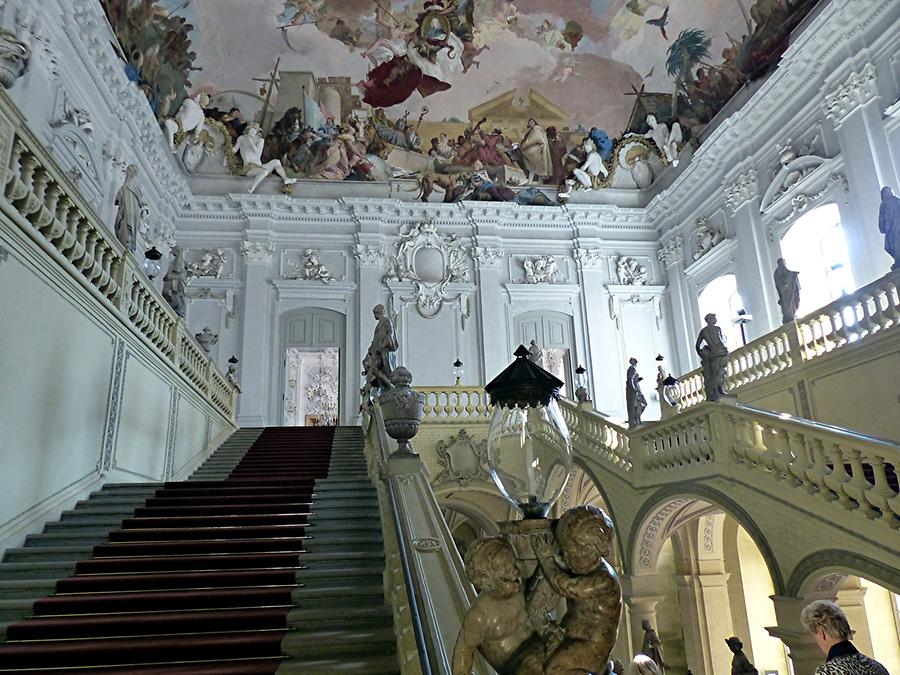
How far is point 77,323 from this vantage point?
6605 mm

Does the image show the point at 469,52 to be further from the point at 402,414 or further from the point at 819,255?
the point at 402,414

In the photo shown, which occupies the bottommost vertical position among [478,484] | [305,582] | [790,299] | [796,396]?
[305,582]

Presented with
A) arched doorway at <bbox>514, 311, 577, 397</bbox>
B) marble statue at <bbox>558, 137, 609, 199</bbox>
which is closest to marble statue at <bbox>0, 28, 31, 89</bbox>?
arched doorway at <bbox>514, 311, 577, 397</bbox>

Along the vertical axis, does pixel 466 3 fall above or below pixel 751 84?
above

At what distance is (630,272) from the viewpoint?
1962 cm

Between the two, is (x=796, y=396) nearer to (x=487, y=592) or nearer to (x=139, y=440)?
(x=139, y=440)

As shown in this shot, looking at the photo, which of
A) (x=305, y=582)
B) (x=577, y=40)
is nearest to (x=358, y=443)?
(x=305, y=582)

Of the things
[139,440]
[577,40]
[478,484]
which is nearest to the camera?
[139,440]

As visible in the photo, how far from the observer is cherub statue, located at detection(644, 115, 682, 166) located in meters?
18.5

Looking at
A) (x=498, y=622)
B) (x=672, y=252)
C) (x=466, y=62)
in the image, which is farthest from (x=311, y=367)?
(x=498, y=622)

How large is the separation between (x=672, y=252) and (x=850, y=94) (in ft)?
23.4

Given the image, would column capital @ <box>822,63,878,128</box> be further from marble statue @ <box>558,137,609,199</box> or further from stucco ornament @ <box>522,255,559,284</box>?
stucco ornament @ <box>522,255,559,284</box>

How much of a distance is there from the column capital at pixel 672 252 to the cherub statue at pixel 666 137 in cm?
213

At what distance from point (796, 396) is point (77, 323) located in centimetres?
1046
